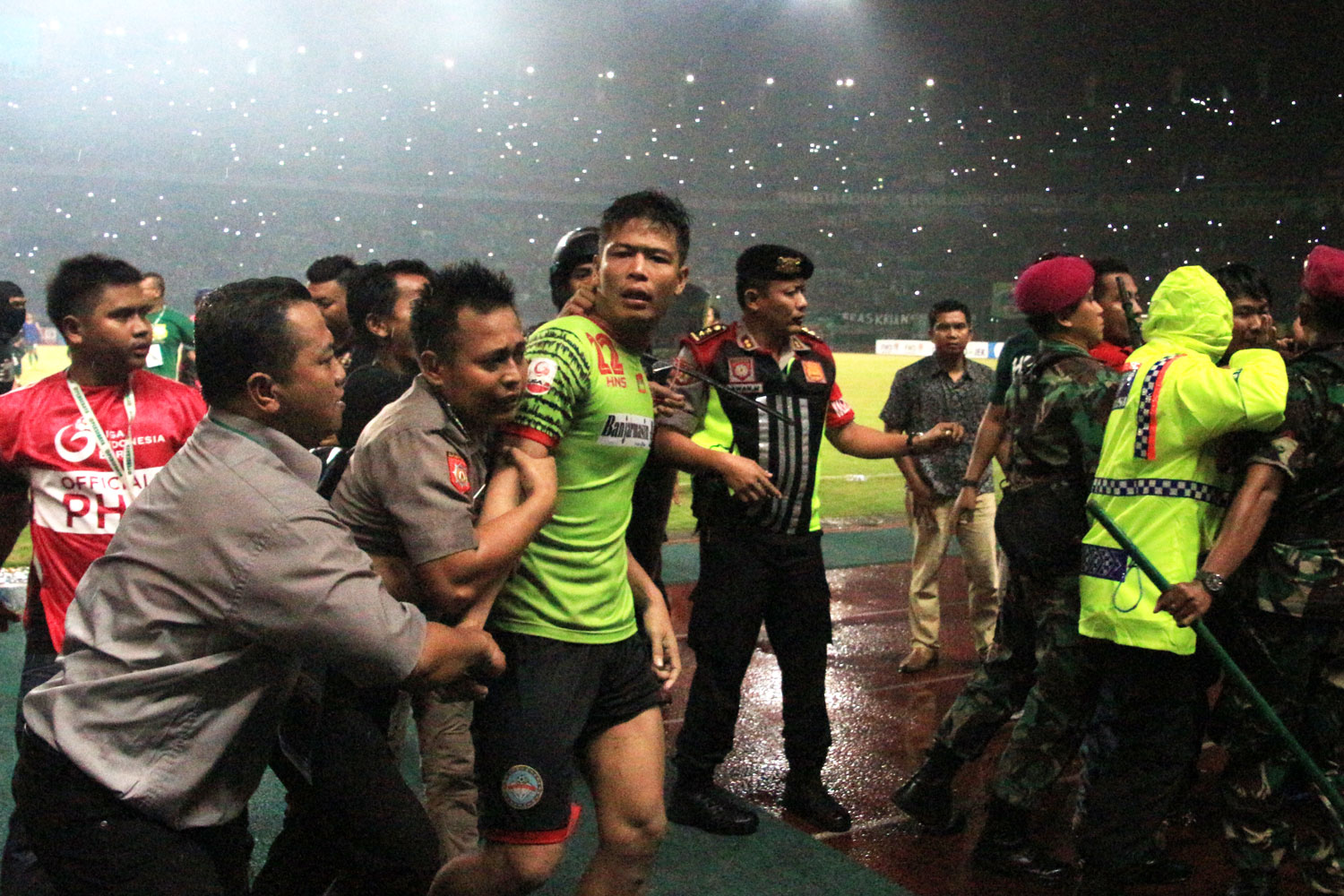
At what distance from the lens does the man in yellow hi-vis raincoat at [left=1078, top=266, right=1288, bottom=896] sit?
117 inches

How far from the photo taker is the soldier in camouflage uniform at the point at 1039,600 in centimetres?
339

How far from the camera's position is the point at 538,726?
248cm

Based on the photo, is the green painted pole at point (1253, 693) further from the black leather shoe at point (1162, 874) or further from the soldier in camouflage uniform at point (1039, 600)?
the black leather shoe at point (1162, 874)

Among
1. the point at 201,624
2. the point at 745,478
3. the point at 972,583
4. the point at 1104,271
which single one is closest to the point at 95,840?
the point at 201,624

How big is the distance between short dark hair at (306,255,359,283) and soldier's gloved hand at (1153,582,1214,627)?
3890 millimetres

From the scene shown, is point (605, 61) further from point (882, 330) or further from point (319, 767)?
point (319, 767)

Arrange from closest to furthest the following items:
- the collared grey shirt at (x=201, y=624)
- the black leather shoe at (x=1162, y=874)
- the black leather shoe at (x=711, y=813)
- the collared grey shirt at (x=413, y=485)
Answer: the collared grey shirt at (x=201, y=624) → the collared grey shirt at (x=413, y=485) → the black leather shoe at (x=1162, y=874) → the black leather shoe at (x=711, y=813)

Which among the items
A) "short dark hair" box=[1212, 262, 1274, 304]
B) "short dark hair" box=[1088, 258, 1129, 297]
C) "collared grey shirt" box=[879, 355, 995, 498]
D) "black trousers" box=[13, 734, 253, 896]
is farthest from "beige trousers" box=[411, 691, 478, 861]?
"collared grey shirt" box=[879, 355, 995, 498]

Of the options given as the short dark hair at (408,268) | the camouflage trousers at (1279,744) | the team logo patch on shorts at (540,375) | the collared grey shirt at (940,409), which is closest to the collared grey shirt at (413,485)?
the team logo patch on shorts at (540,375)

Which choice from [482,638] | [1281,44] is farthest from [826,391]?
[1281,44]

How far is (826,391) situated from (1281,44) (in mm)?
31924

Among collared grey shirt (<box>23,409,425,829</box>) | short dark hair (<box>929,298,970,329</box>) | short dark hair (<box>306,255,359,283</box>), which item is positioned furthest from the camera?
short dark hair (<box>929,298,970,329</box>)

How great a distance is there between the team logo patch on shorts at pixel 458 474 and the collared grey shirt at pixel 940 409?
13.5 feet

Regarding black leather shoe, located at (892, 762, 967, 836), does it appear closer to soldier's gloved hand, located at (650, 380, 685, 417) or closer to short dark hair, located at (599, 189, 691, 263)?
soldier's gloved hand, located at (650, 380, 685, 417)
